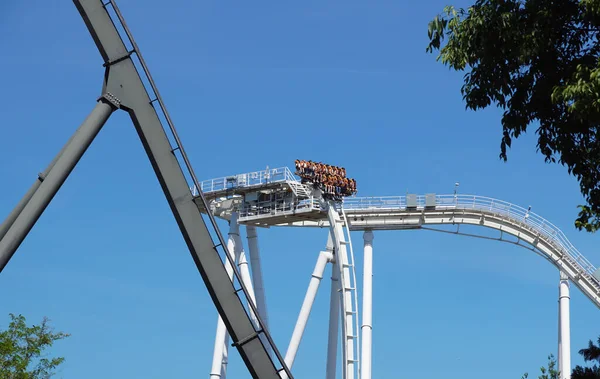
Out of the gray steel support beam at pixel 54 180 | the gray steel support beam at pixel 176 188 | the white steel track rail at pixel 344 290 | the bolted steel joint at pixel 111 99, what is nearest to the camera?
the gray steel support beam at pixel 54 180

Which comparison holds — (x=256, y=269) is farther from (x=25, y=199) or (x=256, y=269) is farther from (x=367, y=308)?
(x=25, y=199)

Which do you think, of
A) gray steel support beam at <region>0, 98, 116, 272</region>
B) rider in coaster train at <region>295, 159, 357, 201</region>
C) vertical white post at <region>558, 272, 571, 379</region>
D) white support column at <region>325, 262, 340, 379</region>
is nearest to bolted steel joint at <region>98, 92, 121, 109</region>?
gray steel support beam at <region>0, 98, 116, 272</region>

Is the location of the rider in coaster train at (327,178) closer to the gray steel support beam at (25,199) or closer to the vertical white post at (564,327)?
the vertical white post at (564,327)

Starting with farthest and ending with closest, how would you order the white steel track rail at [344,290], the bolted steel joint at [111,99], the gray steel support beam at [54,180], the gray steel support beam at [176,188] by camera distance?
the white steel track rail at [344,290] < the gray steel support beam at [176,188] < the bolted steel joint at [111,99] < the gray steel support beam at [54,180]

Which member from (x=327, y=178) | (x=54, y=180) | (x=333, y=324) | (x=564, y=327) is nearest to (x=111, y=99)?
(x=54, y=180)

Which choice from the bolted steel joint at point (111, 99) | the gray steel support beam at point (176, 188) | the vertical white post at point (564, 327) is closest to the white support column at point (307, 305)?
the vertical white post at point (564, 327)

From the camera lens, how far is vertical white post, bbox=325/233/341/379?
43.7 metres

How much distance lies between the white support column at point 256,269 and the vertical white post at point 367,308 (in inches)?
175

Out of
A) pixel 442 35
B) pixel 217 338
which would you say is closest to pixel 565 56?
pixel 442 35

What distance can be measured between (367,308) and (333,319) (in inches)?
70.7

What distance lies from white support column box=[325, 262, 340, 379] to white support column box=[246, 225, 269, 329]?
2907mm

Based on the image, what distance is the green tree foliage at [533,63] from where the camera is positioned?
17812mm

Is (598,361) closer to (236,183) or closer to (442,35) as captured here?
(442,35)

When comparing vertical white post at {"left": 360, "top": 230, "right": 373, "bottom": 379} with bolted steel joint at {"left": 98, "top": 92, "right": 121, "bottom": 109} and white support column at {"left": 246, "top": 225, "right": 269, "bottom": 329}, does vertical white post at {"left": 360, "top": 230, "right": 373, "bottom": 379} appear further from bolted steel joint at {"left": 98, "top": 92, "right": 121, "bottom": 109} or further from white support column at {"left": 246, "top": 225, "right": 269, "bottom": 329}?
bolted steel joint at {"left": 98, "top": 92, "right": 121, "bottom": 109}
